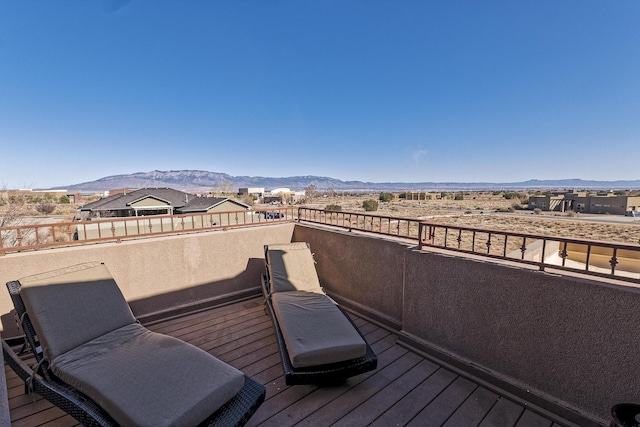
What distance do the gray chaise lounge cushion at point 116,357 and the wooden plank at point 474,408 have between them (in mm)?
1721

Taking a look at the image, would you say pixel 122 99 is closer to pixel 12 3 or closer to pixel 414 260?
pixel 12 3

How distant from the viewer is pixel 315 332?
253 cm

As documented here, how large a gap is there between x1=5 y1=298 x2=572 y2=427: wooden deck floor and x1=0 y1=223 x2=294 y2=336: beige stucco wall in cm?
106

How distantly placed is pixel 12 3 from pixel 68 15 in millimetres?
1242

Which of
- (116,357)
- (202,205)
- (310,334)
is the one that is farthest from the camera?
(202,205)

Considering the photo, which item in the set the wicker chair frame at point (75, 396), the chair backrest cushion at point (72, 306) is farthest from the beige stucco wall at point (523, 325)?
the chair backrest cushion at point (72, 306)

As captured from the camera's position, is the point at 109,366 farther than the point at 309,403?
No

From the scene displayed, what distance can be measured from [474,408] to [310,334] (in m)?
1.50

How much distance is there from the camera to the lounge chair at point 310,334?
2.24 m

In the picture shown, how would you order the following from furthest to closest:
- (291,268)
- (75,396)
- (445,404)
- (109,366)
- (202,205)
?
(202,205), (291,268), (445,404), (109,366), (75,396)

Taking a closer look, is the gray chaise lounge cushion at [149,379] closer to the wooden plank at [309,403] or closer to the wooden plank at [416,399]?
the wooden plank at [309,403]

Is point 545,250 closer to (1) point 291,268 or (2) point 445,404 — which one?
(2) point 445,404

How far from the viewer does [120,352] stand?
83.7 inches

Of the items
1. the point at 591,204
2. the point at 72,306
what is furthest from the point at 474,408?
the point at 591,204
